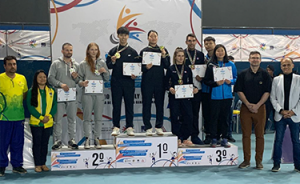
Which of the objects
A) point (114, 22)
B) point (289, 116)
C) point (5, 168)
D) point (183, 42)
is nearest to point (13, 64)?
point (5, 168)

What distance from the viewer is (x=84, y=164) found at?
5.14 metres

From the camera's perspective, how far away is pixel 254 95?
509cm

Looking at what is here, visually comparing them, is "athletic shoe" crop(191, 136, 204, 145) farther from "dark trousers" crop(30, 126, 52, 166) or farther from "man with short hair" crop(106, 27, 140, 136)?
"dark trousers" crop(30, 126, 52, 166)

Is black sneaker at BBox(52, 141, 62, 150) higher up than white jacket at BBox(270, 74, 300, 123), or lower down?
lower down

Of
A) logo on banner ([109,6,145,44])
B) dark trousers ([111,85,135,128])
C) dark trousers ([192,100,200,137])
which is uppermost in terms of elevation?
logo on banner ([109,6,145,44])

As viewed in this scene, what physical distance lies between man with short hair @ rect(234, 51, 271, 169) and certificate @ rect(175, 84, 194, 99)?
717 mm

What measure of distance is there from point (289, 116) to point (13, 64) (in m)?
4.23

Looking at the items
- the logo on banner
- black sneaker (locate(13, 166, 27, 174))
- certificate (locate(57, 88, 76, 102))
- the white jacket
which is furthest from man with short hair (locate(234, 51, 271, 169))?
black sneaker (locate(13, 166, 27, 174))

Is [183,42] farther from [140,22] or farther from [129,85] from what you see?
[129,85]

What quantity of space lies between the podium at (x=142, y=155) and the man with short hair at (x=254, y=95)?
1.48 feet

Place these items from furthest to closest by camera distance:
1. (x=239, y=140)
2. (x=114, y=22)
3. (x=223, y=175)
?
(x=239, y=140), (x=114, y=22), (x=223, y=175)

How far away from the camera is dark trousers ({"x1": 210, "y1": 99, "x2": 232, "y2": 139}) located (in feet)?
17.0

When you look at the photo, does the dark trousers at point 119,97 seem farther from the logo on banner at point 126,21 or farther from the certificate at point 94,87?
the logo on banner at point 126,21

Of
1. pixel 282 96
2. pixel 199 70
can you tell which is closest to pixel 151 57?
pixel 199 70
